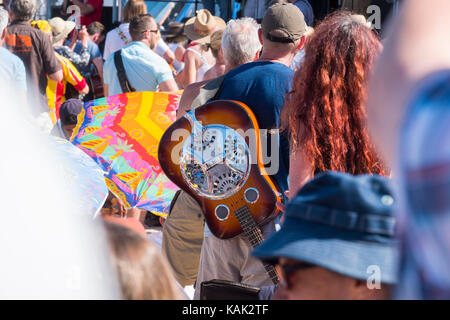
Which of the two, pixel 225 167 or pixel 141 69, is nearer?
pixel 225 167

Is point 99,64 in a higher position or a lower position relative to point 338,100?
lower

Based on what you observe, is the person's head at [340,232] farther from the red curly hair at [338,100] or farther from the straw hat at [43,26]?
the straw hat at [43,26]

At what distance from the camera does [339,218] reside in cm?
97

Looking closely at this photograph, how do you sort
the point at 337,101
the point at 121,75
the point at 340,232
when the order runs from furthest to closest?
1. the point at 121,75
2. the point at 337,101
3. the point at 340,232

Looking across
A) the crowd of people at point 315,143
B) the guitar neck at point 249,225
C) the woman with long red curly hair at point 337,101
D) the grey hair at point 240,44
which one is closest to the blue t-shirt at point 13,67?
the crowd of people at point 315,143

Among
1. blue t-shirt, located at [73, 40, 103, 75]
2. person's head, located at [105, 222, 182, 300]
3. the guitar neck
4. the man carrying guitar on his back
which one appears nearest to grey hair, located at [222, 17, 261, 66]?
the man carrying guitar on his back

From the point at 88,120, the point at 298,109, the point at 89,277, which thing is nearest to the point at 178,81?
the point at 88,120

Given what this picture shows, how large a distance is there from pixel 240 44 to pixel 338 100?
3.53ft

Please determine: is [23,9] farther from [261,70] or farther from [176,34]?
[261,70]

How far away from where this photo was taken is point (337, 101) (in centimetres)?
214

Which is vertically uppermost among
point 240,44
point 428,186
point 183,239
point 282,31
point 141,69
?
point 428,186

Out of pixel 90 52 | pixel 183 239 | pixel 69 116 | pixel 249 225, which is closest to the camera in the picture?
pixel 249 225

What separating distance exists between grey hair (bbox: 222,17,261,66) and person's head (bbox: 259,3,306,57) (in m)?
0.29

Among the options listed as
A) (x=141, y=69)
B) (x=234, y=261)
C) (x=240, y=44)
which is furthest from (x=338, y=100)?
(x=141, y=69)
